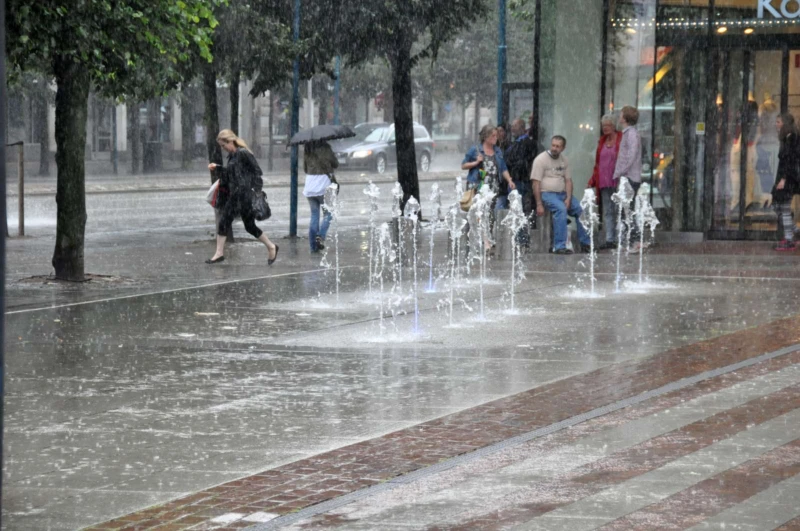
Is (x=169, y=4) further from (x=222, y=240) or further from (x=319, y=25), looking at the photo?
(x=319, y=25)

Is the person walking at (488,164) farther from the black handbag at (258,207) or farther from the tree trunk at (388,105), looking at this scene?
the tree trunk at (388,105)

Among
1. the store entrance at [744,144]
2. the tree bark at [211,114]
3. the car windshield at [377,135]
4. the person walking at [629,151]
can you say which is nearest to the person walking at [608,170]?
the person walking at [629,151]

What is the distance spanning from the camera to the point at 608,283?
1430 cm

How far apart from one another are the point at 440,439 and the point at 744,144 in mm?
13815

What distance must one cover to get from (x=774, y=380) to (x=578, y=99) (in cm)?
1186

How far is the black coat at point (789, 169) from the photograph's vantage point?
17.6 metres

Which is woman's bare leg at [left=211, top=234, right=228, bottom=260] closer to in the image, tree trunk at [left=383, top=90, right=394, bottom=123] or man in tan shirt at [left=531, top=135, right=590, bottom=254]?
man in tan shirt at [left=531, top=135, right=590, bottom=254]

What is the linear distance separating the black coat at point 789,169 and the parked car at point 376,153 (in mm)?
31532

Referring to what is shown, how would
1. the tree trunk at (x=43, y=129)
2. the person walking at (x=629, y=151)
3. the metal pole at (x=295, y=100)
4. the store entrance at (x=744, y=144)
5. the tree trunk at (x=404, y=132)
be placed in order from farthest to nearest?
the tree trunk at (x=43, y=129) → the tree trunk at (x=404, y=132) → the metal pole at (x=295, y=100) → the store entrance at (x=744, y=144) → the person walking at (x=629, y=151)

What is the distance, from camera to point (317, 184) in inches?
707

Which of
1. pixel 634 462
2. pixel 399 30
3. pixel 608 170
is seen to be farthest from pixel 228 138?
pixel 634 462

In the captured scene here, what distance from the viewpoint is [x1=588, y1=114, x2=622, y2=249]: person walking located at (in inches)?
Result: 710

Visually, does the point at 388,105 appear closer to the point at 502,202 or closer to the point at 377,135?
the point at 377,135

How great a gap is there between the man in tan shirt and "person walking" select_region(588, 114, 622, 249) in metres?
0.77
